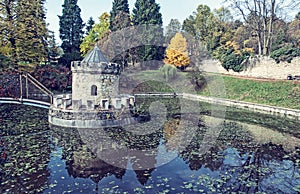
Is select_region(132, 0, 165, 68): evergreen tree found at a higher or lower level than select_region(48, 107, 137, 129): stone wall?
higher

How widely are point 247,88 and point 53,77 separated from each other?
64.7 feet

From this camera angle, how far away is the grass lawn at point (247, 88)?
19.6 m

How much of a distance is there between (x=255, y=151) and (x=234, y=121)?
5.69 m

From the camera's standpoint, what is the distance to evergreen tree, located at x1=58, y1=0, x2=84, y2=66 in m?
33.9

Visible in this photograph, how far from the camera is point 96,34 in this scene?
3366cm

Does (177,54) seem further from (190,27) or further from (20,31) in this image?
(20,31)

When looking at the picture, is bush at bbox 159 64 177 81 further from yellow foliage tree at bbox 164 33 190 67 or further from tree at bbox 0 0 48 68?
tree at bbox 0 0 48 68

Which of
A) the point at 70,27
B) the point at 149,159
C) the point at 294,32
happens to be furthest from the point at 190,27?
the point at 149,159

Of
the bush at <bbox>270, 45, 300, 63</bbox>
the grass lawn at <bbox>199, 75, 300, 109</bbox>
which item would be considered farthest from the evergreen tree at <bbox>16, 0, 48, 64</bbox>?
the bush at <bbox>270, 45, 300, 63</bbox>

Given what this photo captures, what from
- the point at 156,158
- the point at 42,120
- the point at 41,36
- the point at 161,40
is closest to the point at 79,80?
the point at 42,120

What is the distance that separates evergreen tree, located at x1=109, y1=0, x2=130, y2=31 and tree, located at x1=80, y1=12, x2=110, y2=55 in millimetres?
1498

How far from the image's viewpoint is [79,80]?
13219 millimetres

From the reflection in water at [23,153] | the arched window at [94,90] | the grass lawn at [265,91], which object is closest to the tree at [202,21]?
the grass lawn at [265,91]

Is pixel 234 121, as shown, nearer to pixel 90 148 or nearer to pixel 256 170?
pixel 256 170
